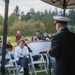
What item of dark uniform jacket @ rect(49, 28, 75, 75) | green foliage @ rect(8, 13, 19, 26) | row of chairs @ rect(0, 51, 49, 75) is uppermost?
green foliage @ rect(8, 13, 19, 26)

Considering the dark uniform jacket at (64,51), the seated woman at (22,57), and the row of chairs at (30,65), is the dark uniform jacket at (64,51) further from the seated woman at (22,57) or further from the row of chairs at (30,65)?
the seated woman at (22,57)

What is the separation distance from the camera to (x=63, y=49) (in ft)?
13.0

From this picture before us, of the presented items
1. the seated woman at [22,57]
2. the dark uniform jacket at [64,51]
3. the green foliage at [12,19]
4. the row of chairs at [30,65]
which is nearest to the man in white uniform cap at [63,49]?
the dark uniform jacket at [64,51]

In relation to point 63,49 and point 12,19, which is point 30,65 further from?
point 12,19

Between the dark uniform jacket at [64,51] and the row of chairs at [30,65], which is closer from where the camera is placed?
the dark uniform jacket at [64,51]

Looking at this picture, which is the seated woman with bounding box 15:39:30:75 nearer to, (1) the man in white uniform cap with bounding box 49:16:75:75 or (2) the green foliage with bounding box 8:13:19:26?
(1) the man in white uniform cap with bounding box 49:16:75:75

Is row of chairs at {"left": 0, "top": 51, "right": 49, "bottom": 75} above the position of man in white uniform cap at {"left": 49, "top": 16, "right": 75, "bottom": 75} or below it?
below

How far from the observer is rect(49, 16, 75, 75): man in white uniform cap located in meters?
3.96

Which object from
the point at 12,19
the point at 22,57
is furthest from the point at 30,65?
the point at 12,19

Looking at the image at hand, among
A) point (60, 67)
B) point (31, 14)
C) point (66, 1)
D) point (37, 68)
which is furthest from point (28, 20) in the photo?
point (60, 67)

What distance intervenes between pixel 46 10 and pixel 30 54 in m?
8.34

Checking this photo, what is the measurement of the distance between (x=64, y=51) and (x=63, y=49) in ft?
0.10

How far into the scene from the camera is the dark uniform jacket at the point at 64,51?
3960 mm

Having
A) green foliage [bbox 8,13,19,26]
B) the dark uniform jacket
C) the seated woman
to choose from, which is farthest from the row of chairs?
green foliage [bbox 8,13,19,26]
